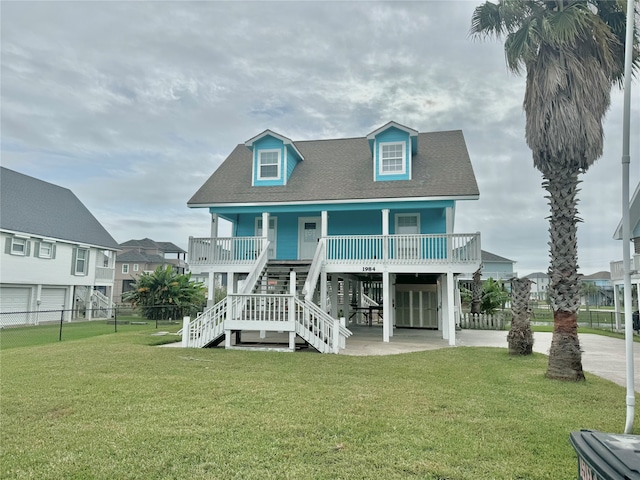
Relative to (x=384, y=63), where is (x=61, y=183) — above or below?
below

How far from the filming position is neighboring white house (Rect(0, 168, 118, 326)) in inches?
867

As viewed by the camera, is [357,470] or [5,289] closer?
[357,470]

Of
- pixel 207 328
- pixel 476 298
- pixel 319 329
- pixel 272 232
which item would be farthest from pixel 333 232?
pixel 476 298

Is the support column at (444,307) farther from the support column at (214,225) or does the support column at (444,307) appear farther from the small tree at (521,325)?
the support column at (214,225)

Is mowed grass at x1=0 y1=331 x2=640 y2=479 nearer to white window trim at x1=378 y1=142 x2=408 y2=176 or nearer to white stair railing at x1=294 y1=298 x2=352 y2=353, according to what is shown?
white stair railing at x1=294 y1=298 x2=352 y2=353

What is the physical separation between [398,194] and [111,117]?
46.8ft

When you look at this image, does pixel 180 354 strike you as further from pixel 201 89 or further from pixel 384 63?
pixel 384 63

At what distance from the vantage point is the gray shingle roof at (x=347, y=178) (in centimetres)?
1484

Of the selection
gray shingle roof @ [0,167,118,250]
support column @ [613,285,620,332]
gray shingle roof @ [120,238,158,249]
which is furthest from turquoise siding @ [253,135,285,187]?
gray shingle roof @ [120,238,158,249]

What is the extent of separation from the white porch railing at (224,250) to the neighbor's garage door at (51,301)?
14.7 metres

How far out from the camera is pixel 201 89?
16.8 metres

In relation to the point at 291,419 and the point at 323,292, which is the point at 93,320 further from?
the point at 291,419

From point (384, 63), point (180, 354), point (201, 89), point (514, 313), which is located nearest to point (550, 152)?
point (514, 313)

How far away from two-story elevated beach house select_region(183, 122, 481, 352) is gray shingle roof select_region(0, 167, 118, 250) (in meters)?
13.3
